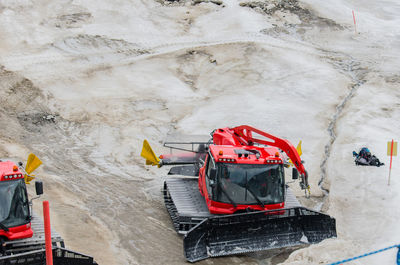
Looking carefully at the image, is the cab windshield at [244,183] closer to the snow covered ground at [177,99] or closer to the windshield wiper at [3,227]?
the snow covered ground at [177,99]

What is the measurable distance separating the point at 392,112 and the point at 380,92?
7.80 feet

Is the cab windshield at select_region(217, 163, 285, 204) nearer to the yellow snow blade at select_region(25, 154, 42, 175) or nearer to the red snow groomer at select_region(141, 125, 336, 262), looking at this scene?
the red snow groomer at select_region(141, 125, 336, 262)

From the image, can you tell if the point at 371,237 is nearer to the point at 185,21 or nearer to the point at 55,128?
the point at 55,128

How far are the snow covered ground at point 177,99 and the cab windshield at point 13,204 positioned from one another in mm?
1763

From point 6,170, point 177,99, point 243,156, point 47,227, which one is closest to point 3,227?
point 6,170

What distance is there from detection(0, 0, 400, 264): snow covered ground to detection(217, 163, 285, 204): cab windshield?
4.00 feet

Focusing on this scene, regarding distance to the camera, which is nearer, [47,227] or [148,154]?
[47,227]

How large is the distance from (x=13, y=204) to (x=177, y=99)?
12.4 m

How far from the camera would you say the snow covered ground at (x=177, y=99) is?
40.4 ft

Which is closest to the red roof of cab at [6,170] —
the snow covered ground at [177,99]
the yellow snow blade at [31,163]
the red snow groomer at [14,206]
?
the red snow groomer at [14,206]

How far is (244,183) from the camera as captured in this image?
10.9 m

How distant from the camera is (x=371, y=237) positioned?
448 inches

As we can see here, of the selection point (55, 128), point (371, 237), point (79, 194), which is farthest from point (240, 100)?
point (371, 237)

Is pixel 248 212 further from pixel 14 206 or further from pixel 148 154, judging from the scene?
pixel 14 206
